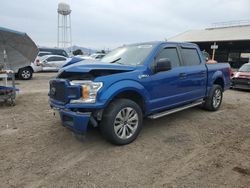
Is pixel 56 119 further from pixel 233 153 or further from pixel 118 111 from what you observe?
pixel 233 153

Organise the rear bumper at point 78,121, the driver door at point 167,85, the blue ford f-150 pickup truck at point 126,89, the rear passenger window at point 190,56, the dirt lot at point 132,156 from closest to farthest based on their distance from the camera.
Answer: the dirt lot at point 132,156
the rear bumper at point 78,121
the blue ford f-150 pickup truck at point 126,89
the driver door at point 167,85
the rear passenger window at point 190,56

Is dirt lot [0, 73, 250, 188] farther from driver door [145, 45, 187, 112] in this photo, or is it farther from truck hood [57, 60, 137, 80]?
truck hood [57, 60, 137, 80]

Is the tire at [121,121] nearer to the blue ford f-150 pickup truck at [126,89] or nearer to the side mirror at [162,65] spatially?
the blue ford f-150 pickup truck at [126,89]

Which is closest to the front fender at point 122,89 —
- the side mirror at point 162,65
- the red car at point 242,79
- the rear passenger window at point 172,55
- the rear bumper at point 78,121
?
the rear bumper at point 78,121

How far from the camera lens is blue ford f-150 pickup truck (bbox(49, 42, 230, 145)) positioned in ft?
12.6

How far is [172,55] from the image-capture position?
17.6 feet

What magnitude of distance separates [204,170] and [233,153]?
92 cm

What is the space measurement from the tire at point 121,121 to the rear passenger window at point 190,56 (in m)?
2.08

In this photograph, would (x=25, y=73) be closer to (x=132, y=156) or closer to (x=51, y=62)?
(x=51, y=62)

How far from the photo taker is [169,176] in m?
3.27

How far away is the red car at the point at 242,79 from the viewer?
11414 mm

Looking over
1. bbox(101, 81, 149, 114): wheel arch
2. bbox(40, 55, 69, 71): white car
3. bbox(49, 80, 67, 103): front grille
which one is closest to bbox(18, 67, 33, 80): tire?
bbox(40, 55, 69, 71): white car

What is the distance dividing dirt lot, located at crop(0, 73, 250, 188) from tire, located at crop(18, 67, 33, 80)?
29.1 feet

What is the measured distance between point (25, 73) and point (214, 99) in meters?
11.3
